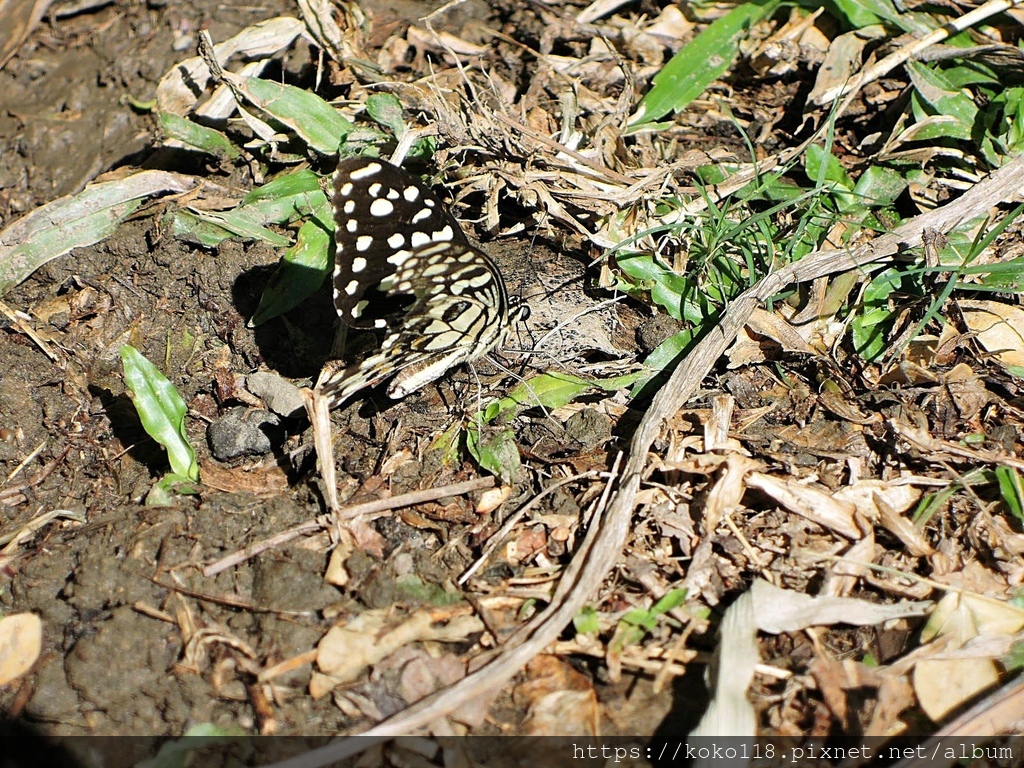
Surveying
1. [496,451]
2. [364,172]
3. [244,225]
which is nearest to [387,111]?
[244,225]

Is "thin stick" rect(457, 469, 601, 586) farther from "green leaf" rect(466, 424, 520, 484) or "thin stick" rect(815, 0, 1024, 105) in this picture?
"thin stick" rect(815, 0, 1024, 105)

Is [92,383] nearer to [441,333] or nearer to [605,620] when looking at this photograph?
[441,333]

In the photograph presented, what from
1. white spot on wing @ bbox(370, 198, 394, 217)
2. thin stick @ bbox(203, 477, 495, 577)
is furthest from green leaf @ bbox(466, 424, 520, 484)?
white spot on wing @ bbox(370, 198, 394, 217)

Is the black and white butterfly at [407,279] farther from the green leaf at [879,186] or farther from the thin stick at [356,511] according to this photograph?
the green leaf at [879,186]

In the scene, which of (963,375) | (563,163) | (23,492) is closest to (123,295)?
(23,492)

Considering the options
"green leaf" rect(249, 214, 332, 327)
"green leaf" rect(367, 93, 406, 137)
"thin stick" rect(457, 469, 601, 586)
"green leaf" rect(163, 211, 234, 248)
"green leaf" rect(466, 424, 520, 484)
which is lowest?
"thin stick" rect(457, 469, 601, 586)

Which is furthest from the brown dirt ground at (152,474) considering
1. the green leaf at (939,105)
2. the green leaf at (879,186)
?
the green leaf at (939,105)
